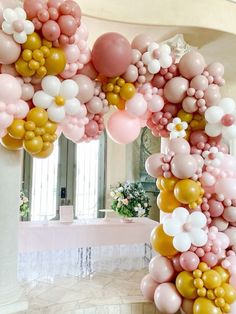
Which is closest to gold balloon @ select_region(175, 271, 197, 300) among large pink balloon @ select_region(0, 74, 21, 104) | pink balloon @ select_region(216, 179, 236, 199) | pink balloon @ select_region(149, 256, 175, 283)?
pink balloon @ select_region(149, 256, 175, 283)

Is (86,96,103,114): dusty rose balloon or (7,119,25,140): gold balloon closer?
(7,119,25,140): gold balloon

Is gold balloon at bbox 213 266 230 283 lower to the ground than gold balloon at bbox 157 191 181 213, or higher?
lower

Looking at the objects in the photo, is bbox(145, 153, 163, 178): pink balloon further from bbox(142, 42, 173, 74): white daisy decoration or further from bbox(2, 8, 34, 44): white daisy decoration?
bbox(2, 8, 34, 44): white daisy decoration

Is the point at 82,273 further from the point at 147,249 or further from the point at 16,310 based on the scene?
the point at 16,310

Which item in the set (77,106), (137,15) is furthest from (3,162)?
(137,15)

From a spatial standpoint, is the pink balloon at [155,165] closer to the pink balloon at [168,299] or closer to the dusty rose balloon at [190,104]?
the dusty rose balloon at [190,104]

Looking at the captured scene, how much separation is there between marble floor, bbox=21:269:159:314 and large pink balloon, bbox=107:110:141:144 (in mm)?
1544

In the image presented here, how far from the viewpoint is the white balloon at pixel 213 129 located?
247cm

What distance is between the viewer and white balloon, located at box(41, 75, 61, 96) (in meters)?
2.21

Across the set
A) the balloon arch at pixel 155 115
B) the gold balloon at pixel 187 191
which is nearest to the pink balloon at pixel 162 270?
the balloon arch at pixel 155 115

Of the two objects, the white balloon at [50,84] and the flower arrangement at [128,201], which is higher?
the white balloon at [50,84]

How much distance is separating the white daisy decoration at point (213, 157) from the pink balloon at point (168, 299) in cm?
97

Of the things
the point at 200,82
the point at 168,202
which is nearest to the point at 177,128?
the point at 200,82

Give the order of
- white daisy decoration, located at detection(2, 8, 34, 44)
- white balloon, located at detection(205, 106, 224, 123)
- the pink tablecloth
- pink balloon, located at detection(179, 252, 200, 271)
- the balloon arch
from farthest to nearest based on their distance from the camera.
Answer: the pink tablecloth, white balloon, located at detection(205, 106, 224, 123), pink balloon, located at detection(179, 252, 200, 271), the balloon arch, white daisy decoration, located at detection(2, 8, 34, 44)
